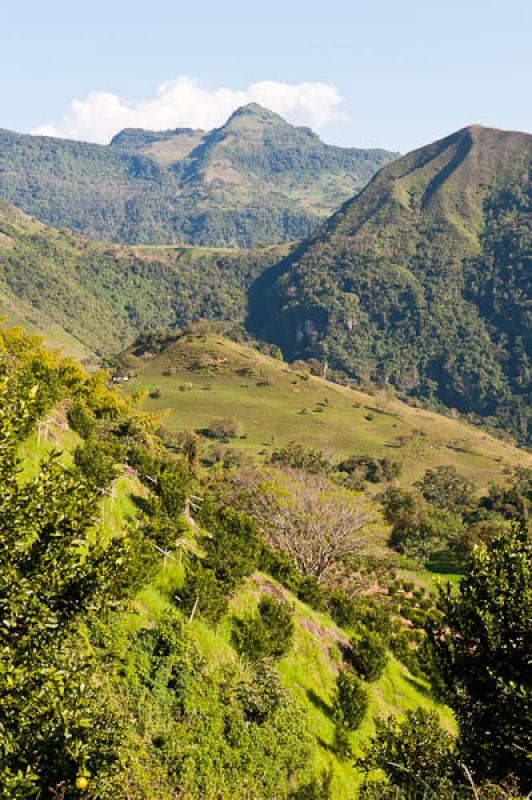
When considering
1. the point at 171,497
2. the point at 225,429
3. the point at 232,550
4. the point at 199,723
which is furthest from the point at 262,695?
the point at 225,429

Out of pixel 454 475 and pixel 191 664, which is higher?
pixel 191 664

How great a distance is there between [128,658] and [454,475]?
107 m

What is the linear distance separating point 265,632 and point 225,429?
10612cm

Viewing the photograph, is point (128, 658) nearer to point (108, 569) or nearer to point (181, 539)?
point (108, 569)

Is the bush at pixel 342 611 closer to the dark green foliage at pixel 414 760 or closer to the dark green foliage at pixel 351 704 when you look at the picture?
the dark green foliage at pixel 351 704

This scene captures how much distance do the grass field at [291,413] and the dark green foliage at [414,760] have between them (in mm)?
93292

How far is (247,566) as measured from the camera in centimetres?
2058

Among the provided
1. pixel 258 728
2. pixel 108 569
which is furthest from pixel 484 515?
pixel 108 569

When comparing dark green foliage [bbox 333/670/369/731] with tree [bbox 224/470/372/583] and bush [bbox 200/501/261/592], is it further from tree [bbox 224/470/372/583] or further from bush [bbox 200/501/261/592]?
tree [bbox 224/470/372/583]

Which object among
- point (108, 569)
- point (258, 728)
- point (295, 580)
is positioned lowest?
point (295, 580)

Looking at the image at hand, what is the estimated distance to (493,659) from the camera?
11.4 meters

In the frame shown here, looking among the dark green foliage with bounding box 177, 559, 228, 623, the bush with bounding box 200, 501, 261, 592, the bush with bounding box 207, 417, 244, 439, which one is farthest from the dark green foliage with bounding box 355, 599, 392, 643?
the bush with bounding box 207, 417, 244, 439

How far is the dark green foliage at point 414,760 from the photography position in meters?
11.3

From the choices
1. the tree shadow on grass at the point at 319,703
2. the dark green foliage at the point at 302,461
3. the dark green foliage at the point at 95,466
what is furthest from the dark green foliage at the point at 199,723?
the dark green foliage at the point at 302,461
